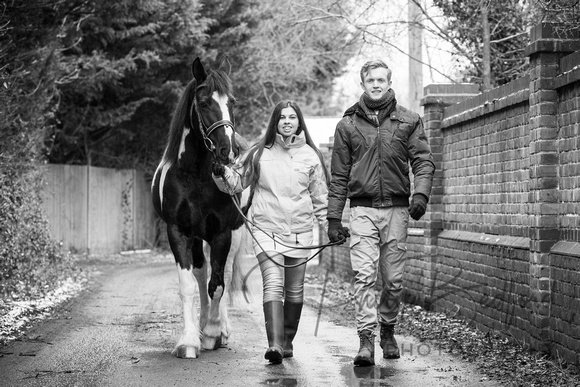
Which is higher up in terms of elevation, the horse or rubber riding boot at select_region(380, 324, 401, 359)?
the horse

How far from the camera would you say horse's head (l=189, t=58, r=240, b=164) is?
7.06 meters

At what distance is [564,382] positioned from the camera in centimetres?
589

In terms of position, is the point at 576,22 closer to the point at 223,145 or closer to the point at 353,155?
the point at 353,155

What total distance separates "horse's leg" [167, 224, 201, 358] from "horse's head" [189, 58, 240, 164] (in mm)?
1007

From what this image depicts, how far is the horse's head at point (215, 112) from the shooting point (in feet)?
23.2

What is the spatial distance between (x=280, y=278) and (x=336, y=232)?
0.62 metres

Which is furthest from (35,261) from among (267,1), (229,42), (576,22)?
(267,1)

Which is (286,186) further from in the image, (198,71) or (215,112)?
(198,71)

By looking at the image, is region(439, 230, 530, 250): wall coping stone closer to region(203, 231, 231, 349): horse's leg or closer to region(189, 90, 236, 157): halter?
region(203, 231, 231, 349): horse's leg

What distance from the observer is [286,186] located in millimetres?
7086

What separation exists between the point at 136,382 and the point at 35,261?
7111mm

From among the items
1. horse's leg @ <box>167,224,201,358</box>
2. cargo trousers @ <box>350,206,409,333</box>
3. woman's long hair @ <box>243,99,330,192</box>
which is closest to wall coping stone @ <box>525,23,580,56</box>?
cargo trousers @ <box>350,206,409,333</box>

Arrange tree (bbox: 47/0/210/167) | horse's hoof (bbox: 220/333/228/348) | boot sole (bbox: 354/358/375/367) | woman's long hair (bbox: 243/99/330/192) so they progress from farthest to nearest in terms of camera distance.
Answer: tree (bbox: 47/0/210/167) → horse's hoof (bbox: 220/333/228/348) → woman's long hair (bbox: 243/99/330/192) → boot sole (bbox: 354/358/375/367)

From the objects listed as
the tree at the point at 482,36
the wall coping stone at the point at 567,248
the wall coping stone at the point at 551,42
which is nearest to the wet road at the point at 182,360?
the wall coping stone at the point at 567,248
